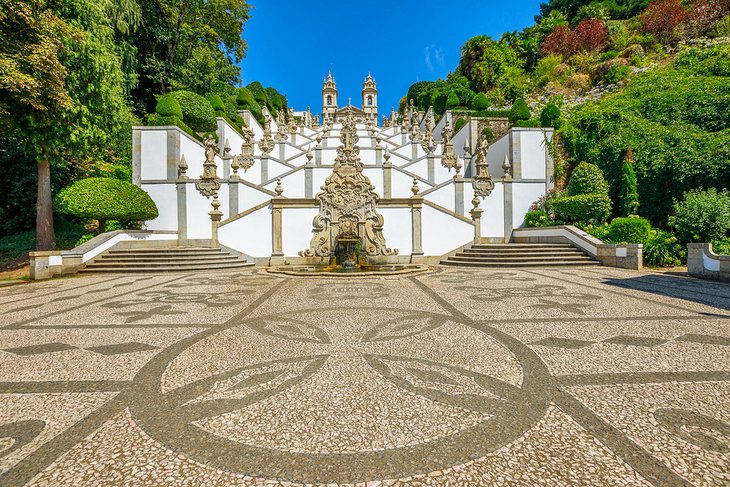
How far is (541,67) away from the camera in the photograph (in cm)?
2945

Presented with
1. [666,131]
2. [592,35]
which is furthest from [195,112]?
[592,35]

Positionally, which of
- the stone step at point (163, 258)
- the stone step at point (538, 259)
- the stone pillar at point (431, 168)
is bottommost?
the stone step at point (538, 259)

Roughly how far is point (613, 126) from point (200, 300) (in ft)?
63.4

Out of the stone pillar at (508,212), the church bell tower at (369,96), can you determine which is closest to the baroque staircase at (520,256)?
the stone pillar at (508,212)

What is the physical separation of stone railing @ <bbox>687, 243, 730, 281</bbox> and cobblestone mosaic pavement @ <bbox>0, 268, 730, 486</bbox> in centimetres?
390

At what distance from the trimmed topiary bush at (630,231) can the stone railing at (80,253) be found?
17.2 metres

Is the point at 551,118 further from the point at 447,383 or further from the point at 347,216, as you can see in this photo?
the point at 447,383

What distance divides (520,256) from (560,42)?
31501 mm

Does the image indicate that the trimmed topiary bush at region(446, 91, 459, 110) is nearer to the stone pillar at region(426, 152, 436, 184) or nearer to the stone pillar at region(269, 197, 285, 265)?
A: the stone pillar at region(426, 152, 436, 184)

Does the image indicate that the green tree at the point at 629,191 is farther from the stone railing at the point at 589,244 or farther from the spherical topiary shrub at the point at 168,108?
the spherical topiary shrub at the point at 168,108

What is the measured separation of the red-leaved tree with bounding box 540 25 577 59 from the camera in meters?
29.7

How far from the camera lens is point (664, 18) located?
25531 millimetres

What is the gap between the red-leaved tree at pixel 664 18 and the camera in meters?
24.8

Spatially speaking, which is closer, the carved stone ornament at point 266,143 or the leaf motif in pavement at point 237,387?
the leaf motif in pavement at point 237,387
